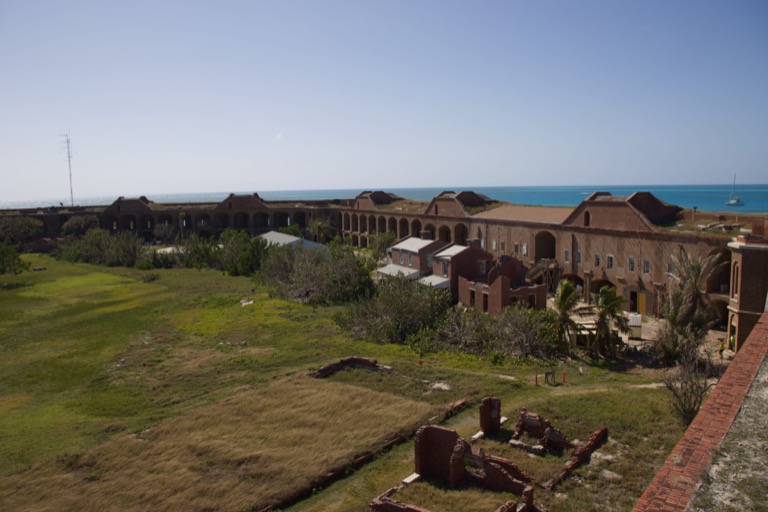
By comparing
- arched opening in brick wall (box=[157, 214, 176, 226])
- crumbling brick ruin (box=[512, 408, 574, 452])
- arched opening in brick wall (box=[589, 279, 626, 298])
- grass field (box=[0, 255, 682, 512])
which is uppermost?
arched opening in brick wall (box=[157, 214, 176, 226])

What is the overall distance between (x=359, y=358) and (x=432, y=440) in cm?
1052

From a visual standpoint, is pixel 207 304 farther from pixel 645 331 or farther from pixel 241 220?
pixel 241 220

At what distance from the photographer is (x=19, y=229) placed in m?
72.1

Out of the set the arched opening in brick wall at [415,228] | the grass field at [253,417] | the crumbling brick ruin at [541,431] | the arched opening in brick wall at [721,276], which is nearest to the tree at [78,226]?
the arched opening in brick wall at [415,228]

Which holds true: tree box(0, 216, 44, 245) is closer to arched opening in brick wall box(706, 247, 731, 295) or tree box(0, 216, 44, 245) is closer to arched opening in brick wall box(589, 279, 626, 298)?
arched opening in brick wall box(589, 279, 626, 298)

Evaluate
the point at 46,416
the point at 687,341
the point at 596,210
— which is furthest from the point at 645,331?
the point at 46,416

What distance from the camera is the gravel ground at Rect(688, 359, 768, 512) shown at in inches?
271

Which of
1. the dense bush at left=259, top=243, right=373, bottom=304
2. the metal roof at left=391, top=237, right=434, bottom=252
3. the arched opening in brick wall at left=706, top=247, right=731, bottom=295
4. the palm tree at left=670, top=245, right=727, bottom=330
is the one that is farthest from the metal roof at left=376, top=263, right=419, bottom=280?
the arched opening in brick wall at left=706, top=247, right=731, bottom=295

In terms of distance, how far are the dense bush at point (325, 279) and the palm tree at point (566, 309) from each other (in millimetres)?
15215

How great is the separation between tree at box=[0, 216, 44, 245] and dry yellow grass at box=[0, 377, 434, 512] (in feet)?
204

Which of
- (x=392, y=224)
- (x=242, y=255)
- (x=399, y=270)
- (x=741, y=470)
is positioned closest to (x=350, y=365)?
(x=399, y=270)

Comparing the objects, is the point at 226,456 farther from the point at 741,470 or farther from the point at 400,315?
the point at 400,315

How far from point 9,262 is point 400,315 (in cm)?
4191

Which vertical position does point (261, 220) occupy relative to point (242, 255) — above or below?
above
